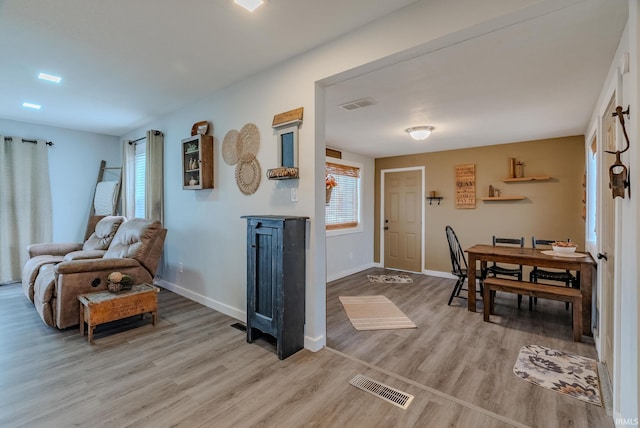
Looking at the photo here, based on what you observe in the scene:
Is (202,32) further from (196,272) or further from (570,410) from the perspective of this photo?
(570,410)

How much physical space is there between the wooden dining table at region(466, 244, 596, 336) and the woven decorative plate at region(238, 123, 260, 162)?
9.35 ft

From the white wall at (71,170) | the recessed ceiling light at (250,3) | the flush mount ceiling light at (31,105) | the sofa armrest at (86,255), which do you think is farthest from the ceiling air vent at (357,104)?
the white wall at (71,170)

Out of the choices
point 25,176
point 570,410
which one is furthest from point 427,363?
point 25,176

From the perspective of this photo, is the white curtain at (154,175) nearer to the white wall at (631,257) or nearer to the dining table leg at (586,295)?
the white wall at (631,257)

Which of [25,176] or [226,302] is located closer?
[226,302]

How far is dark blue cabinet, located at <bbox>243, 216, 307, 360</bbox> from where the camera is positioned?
2307mm

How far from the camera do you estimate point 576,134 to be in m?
4.27

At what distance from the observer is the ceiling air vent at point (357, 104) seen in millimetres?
3049

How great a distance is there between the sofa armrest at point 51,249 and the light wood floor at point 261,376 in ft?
2.96

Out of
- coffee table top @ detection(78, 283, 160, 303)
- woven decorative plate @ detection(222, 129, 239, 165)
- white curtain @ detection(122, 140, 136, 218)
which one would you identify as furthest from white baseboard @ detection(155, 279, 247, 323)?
woven decorative plate @ detection(222, 129, 239, 165)

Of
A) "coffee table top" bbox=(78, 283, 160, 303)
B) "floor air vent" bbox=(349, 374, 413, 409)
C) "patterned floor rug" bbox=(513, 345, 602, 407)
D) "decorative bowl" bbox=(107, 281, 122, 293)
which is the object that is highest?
"decorative bowl" bbox=(107, 281, 122, 293)

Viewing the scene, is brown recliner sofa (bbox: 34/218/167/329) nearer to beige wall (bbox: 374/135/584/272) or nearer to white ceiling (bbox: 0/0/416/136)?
white ceiling (bbox: 0/0/416/136)

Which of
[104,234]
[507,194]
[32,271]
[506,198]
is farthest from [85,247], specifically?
[507,194]

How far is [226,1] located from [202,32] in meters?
0.45
